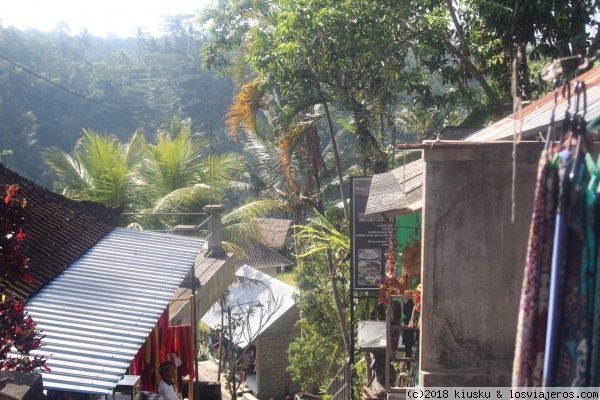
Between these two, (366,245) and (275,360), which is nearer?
(366,245)

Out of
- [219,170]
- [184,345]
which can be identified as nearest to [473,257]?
[184,345]

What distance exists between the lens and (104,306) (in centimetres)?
608

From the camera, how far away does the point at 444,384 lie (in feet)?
15.3

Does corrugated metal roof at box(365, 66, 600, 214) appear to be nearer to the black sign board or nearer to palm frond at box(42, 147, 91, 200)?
the black sign board

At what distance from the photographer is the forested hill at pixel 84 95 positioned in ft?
115

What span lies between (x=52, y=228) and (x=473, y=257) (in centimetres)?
520

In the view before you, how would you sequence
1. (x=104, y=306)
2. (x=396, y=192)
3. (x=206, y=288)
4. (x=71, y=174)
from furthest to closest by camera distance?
(x=71, y=174), (x=206, y=288), (x=396, y=192), (x=104, y=306)

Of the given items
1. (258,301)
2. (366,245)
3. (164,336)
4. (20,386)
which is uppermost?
(366,245)

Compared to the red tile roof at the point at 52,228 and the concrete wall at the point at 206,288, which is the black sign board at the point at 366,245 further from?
the red tile roof at the point at 52,228

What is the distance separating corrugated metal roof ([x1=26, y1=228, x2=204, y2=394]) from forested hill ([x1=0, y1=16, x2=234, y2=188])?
2602 centimetres

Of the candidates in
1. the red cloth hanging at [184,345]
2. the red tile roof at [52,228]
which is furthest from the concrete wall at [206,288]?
the red tile roof at [52,228]

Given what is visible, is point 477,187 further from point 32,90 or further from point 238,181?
point 32,90

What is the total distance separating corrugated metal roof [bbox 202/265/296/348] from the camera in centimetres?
1789

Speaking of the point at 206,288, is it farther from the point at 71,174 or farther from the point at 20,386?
the point at 20,386
